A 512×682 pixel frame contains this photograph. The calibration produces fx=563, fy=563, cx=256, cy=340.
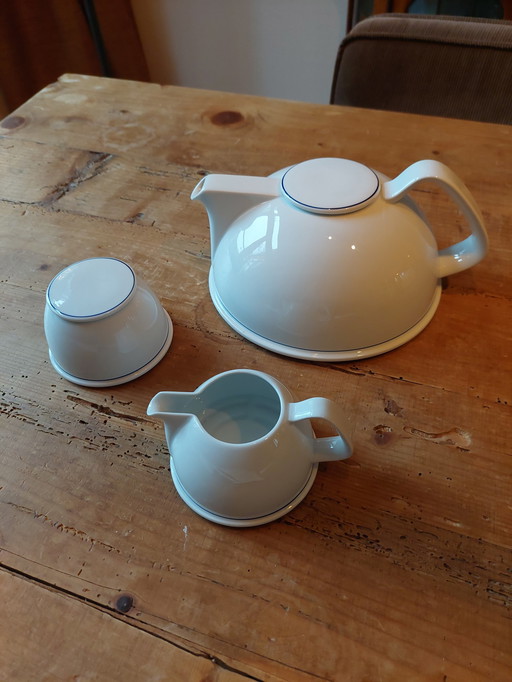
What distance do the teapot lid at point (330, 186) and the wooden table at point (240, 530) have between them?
0.56ft

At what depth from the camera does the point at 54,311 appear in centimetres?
56

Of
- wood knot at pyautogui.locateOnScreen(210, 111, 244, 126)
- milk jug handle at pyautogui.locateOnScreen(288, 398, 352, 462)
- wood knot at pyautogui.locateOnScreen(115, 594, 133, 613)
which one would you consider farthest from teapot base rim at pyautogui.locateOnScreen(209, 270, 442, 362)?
wood knot at pyautogui.locateOnScreen(210, 111, 244, 126)

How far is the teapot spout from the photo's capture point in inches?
24.0

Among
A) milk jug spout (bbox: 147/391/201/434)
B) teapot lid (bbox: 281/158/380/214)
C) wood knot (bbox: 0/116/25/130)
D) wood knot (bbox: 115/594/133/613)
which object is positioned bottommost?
wood knot (bbox: 115/594/133/613)

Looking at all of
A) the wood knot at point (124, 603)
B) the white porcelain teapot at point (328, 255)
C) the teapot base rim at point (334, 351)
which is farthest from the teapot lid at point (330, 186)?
the wood knot at point (124, 603)

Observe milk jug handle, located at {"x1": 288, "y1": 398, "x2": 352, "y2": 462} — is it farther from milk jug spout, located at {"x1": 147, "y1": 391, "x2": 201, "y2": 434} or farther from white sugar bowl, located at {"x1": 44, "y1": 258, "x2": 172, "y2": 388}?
white sugar bowl, located at {"x1": 44, "y1": 258, "x2": 172, "y2": 388}

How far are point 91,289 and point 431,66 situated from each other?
3.04 ft

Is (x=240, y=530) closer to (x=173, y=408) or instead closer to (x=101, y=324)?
(x=173, y=408)

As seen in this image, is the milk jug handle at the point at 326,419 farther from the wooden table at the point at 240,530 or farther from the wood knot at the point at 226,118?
the wood knot at the point at 226,118

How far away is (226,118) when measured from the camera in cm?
98

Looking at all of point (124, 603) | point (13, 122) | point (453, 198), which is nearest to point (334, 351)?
point (453, 198)

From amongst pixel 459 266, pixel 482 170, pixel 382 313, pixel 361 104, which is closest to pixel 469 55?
pixel 361 104

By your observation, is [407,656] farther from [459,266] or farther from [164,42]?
[164,42]

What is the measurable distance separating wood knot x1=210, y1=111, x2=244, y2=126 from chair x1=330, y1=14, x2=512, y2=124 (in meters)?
0.39
